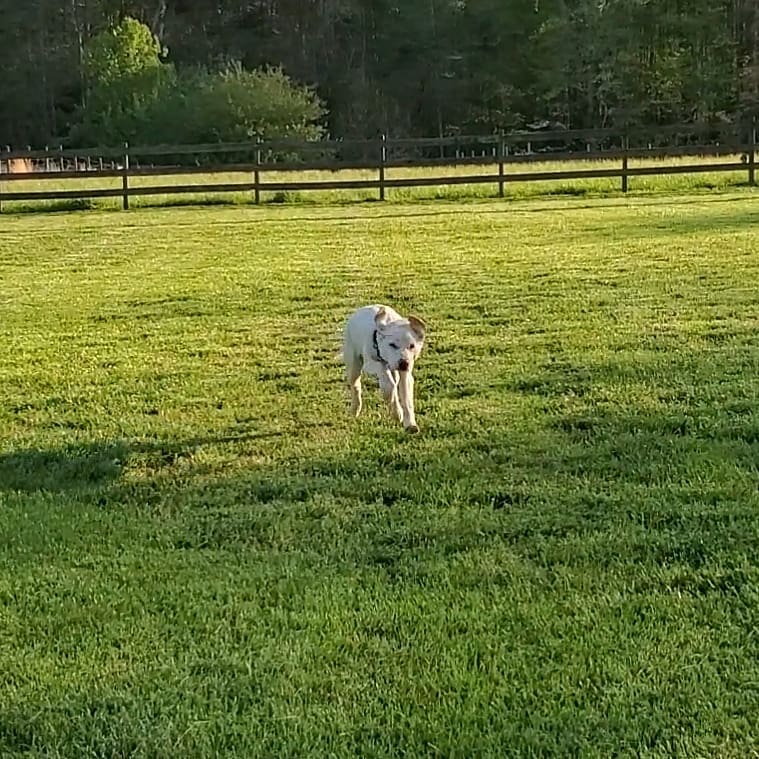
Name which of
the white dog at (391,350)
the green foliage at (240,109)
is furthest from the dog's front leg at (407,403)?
the green foliage at (240,109)

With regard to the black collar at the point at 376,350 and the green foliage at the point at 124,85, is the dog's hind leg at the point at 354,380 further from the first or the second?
the green foliage at the point at 124,85

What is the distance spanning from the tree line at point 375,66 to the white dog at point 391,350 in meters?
32.8

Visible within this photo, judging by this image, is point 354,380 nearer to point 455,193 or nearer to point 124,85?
point 455,193

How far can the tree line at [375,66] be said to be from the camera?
124 feet

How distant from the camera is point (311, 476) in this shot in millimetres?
4273

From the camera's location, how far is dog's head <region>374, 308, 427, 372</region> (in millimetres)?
4586

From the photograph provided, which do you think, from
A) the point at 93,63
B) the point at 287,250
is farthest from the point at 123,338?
the point at 93,63

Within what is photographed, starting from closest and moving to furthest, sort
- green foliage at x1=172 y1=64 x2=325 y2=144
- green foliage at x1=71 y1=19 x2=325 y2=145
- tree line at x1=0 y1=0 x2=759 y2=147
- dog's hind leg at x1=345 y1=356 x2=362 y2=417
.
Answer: dog's hind leg at x1=345 y1=356 x2=362 y2=417
green foliage at x1=172 y1=64 x2=325 y2=144
green foliage at x1=71 y1=19 x2=325 y2=145
tree line at x1=0 y1=0 x2=759 y2=147

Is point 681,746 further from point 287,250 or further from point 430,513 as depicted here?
point 287,250

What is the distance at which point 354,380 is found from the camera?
5.09 m

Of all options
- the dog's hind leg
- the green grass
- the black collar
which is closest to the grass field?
the dog's hind leg

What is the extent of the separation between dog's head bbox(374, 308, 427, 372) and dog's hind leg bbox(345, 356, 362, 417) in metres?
0.37

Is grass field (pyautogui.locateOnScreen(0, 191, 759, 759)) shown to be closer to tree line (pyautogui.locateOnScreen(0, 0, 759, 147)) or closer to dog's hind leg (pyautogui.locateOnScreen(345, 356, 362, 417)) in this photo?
dog's hind leg (pyautogui.locateOnScreen(345, 356, 362, 417))

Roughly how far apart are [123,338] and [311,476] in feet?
10.9
